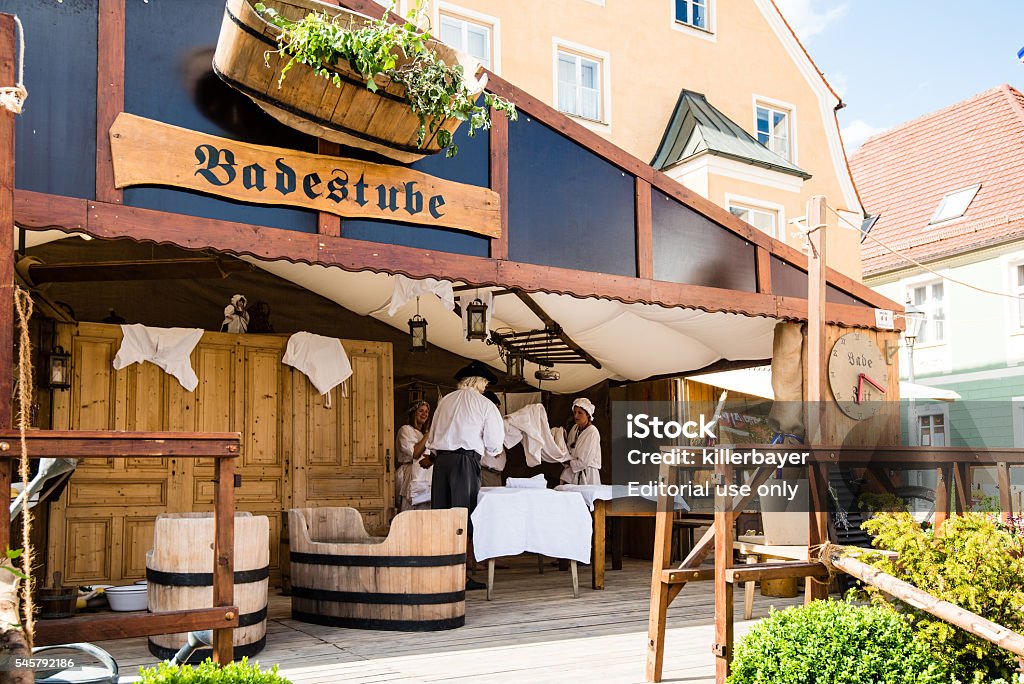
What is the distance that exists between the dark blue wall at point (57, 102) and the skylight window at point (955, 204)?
18610mm

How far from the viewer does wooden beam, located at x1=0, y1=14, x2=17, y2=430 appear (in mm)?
3119

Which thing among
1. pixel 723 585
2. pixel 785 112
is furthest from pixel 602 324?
pixel 785 112

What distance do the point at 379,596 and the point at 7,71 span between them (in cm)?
394

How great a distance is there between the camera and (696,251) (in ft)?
23.3

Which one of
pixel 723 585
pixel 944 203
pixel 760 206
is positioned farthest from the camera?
pixel 944 203

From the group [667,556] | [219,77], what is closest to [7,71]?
[219,77]

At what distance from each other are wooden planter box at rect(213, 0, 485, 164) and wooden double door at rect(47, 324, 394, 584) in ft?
11.1

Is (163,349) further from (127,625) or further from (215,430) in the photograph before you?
(127,625)

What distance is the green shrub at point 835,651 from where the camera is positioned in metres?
3.95

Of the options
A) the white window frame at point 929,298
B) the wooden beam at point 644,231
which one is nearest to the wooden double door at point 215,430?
the wooden beam at point 644,231

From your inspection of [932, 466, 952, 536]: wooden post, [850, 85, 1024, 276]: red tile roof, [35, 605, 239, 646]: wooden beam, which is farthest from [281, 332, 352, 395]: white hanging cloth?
[850, 85, 1024, 276]: red tile roof

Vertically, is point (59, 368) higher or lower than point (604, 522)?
higher

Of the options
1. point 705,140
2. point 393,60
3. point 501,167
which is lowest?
point 501,167

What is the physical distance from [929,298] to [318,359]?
15.7 metres
